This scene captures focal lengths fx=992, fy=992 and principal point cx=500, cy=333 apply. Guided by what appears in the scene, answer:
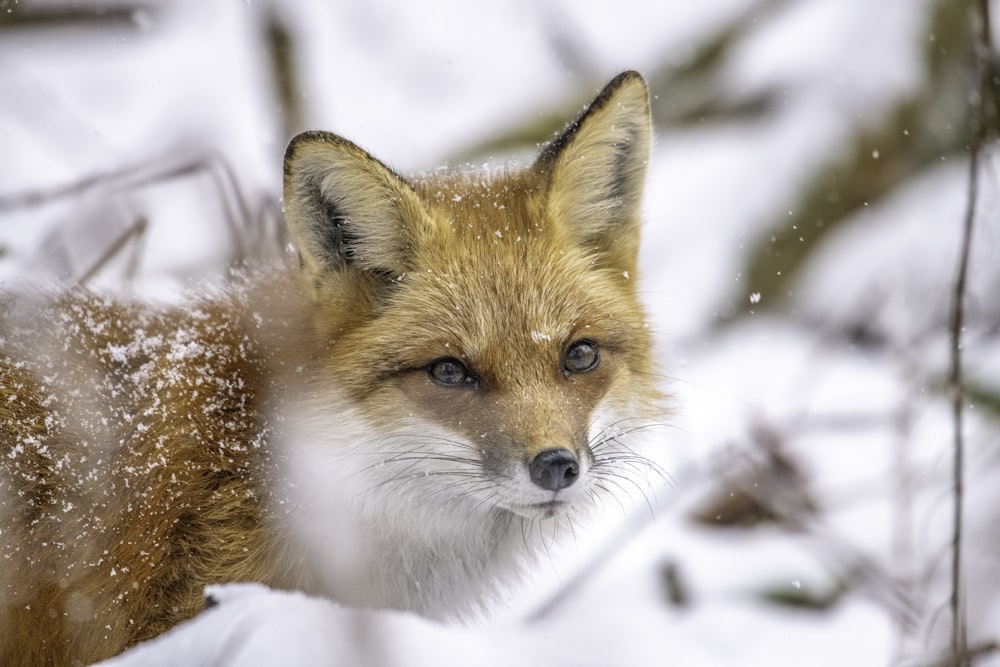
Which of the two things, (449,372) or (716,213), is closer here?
(449,372)

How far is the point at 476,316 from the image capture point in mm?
3184

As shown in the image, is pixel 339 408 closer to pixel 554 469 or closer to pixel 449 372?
pixel 449 372

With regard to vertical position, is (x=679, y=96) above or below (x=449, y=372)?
above

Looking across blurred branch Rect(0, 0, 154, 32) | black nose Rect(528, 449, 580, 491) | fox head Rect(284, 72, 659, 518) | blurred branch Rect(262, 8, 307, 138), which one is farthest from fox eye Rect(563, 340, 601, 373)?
blurred branch Rect(0, 0, 154, 32)

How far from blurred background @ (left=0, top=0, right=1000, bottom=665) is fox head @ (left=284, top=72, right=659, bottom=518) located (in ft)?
3.22

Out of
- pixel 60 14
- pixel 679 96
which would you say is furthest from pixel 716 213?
pixel 60 14

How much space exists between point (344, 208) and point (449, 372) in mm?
625

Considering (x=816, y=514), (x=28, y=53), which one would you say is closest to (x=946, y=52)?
(x=816, y=514)

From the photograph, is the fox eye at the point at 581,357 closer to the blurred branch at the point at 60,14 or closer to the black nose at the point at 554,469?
the black nose at the point at 554,469

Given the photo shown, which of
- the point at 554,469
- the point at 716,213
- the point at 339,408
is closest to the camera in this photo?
the point at 554,469

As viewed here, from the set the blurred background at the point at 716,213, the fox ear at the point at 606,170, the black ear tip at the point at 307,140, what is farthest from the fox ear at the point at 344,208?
the blurred background at the point at 716,213

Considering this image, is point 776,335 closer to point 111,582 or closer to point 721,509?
point 721,509

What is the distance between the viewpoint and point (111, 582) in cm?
284

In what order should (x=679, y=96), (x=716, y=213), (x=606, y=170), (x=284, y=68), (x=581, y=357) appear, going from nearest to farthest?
(x=581, y=357) → (x=606, y=170) → (x=284, y=68) → (x=679, y=96) → (x=716, y=213)
